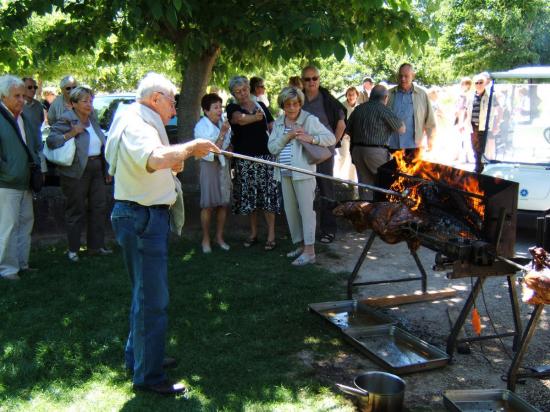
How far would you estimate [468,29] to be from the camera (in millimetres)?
23250

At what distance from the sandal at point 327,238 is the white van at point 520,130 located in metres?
2.42

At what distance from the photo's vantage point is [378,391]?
3514 mm

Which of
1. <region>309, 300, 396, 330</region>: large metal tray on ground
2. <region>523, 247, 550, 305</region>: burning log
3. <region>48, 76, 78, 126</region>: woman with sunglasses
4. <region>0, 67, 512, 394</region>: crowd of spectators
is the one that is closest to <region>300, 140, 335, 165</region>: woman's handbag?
<region>0, 67, 512, 394</region>: crowd of spectators

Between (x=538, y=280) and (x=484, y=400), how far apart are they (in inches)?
32.5

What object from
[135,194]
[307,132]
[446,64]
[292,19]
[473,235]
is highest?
[446,64]

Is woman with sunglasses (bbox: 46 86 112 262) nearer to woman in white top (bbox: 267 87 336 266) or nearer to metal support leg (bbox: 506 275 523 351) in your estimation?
woman in white top (bbox: 267 87 336 266)

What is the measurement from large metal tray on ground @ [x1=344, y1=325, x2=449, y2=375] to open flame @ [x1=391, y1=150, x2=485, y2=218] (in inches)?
38.6

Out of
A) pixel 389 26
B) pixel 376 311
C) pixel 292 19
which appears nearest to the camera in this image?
pixel 376 311

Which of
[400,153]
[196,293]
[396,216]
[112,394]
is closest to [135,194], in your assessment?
[112,394]

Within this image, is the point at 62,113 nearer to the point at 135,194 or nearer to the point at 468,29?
the point at 135,194

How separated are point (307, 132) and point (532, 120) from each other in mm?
4024

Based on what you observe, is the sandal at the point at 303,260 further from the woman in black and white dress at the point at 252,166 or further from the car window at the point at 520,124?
the car window at the point at 520,124

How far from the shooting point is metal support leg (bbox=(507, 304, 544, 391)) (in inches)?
134

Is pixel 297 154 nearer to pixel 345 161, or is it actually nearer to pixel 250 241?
pixel 250 241
